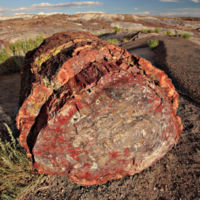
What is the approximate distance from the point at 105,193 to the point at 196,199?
92cm

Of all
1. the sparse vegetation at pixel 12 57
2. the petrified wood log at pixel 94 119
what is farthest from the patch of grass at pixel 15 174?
the sparse vegetation at pixel 12 57

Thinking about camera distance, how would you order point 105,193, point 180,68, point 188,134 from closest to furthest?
point 105,193 < point 188,134 < point 180,68

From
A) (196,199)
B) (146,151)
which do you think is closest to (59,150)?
(146,151)

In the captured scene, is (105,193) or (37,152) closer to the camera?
(37,152)

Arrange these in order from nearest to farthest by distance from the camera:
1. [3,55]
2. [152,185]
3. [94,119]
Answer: [94,119] → [152,185] → [3,55]

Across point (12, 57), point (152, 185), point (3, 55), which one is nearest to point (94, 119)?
point (152, 185)

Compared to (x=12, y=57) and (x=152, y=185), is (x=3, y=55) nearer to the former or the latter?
(x=12, y=57)

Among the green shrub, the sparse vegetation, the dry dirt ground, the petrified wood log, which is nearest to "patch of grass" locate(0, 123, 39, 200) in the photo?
the dry dirt ground

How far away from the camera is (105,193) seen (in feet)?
5.47

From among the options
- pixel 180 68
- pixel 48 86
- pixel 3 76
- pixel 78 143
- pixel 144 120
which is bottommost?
pixel 3 76

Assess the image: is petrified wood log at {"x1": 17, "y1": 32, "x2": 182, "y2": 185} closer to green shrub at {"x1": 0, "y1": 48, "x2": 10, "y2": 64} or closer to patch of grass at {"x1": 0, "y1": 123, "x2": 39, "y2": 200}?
patch of grass at {"x1": 0, "y1": 123, "x2": 39, "y2": 200}

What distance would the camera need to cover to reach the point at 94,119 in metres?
1.39

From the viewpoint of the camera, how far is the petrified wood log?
139 cm

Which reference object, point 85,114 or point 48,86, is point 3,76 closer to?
point 48,86
